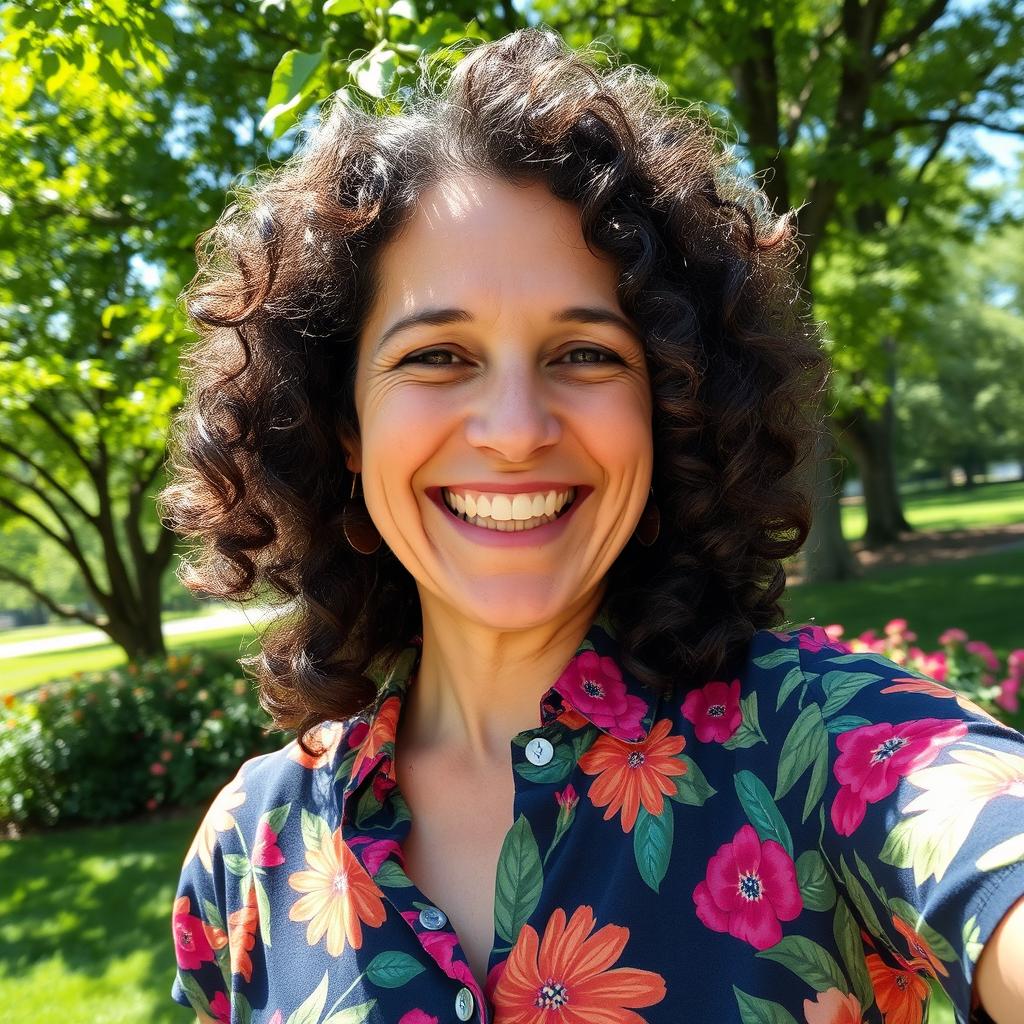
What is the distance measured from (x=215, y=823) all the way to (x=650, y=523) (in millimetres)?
927

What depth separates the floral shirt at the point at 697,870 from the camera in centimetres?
109

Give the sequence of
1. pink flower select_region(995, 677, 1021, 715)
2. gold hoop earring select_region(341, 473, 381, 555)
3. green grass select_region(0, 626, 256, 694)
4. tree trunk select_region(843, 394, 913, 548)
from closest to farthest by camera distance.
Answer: gold hoop earring select_region(341, 473, 381, 555), pink flower select_region(995, 677, 1021, 715), tree trunk select_region(843, 394, 913, 548), green grass select_region(0, 626, 256, 694)

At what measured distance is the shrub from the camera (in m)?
7.66

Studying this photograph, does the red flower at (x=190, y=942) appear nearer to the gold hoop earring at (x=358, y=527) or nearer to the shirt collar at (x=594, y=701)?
the shirt collar at (x=594, y=701)

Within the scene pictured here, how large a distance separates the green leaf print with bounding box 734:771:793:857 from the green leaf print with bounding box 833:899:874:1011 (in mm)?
96

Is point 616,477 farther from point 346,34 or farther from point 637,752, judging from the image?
point 346,34

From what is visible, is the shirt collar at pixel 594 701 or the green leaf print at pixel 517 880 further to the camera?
the shirt collar at pixel 594 701

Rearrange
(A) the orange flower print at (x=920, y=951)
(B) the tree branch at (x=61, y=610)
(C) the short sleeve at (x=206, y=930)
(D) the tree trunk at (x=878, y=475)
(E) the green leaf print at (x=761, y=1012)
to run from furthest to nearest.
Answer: (D) the tree trunk at (x=878, y=475) → (B) the tree branch at (x=61, y=610) → (C) the short sleeve at (x=206, y=930) → (E) the green leaf print at (x=761, y=1012) → (A) the orange flower print at (x=920, y=951)

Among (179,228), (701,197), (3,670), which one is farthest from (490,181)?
(3,670)

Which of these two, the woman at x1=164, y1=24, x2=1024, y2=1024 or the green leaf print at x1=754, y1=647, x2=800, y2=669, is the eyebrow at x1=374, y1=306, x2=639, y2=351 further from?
the green leaf print at x1=754, y1=647, x2=800, y2=669

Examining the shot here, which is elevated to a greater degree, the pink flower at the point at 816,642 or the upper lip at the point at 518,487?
the upper lip at the point at 518,487

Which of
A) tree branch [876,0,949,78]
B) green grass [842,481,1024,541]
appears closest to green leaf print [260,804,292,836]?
tree branch [876,0,949,78]

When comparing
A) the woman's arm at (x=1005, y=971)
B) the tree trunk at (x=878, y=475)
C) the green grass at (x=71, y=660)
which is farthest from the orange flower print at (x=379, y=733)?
the tree trunk at (x=878, y=475)

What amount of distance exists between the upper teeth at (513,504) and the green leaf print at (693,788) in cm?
43
